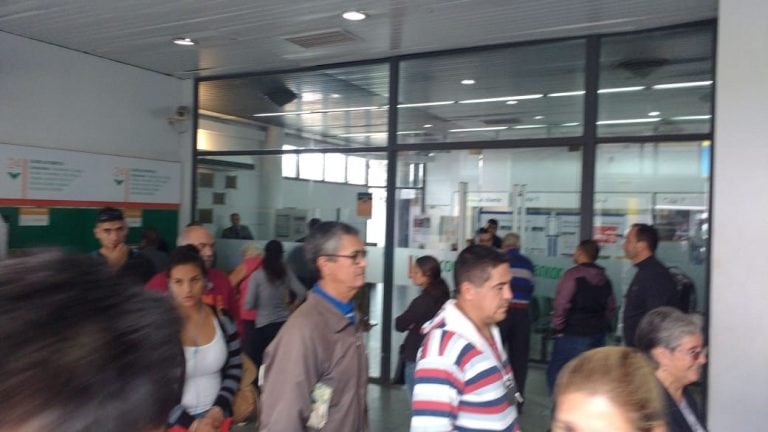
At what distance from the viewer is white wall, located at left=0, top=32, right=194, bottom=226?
5770 millimetres

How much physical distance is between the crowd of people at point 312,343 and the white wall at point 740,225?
A: 0.40m

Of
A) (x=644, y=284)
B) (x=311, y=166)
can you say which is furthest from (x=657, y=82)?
(x=311, y=166)

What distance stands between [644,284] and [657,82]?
195cm

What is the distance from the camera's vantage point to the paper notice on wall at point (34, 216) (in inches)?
230

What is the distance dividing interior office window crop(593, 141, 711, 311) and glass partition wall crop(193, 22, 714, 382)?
0.04ft

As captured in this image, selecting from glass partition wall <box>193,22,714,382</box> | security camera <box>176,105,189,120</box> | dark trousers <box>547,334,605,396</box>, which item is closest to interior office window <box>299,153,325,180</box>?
glass partition wall <box>193,22,714,382</box>

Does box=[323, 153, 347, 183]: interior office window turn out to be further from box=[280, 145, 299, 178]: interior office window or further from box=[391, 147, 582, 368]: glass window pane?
box=[391, 147, 582, 368]: glass window pane

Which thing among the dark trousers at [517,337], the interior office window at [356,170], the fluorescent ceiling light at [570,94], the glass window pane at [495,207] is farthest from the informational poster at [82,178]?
the fluorescent ceiling light at [570,94]

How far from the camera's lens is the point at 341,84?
6742 mm

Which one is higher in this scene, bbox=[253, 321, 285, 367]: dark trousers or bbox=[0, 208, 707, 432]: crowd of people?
bbox=[0, 208, 707, 432]: crowd of people

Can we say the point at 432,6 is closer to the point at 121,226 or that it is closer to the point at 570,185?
the point at 570,185

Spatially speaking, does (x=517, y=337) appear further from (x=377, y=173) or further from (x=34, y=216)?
(x=34, y=216)

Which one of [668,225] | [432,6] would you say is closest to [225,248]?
[432,6]

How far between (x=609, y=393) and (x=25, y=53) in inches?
244
